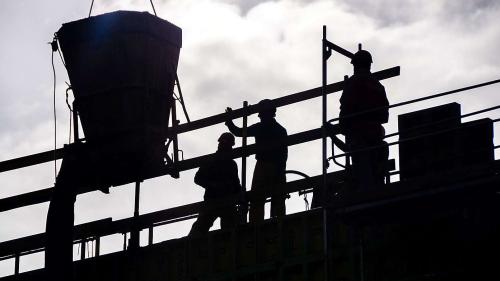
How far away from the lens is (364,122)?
17719 millimetres

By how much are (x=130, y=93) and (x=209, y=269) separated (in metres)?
3.58

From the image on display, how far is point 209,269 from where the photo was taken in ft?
63.5

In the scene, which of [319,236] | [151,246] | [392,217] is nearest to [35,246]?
[151,246]

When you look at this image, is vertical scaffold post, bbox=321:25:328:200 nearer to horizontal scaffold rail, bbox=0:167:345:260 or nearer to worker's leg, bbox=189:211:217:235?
horizontal scaffold rail, bbox=0:167:345:260

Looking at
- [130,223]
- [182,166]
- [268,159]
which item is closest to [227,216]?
[268,159]

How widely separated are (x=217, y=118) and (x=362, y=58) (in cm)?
349

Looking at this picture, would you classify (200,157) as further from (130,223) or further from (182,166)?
(130,223)

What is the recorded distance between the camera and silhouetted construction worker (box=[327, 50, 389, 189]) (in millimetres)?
17531

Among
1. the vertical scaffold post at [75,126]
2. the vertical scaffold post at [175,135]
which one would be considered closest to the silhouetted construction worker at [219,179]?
the vertical scaffold post at [175,135]

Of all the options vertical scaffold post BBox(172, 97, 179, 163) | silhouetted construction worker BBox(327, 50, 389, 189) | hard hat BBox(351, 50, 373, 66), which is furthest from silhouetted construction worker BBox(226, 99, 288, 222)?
hard hat BBox(351, 50, 373, 66)

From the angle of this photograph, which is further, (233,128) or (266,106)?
(233,128)

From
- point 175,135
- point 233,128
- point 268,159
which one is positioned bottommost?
point 268,159

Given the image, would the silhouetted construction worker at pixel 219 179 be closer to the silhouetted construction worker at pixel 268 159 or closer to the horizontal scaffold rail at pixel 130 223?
the horizontal scaffold rail at pixel 130 223

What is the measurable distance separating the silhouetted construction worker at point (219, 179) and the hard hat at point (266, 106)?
2.10 ft
